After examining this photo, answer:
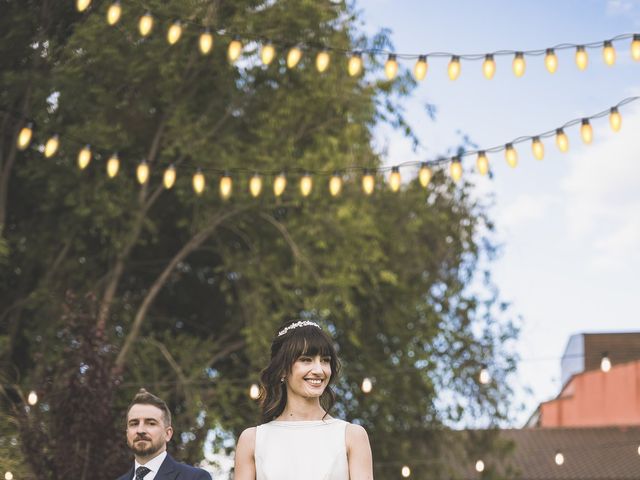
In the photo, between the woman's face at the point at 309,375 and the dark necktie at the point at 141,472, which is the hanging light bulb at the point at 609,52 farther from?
A: the woman's face at the point at 309,375

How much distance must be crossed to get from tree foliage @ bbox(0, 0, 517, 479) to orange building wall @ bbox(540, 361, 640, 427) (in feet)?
55.6

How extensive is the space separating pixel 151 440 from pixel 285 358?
123 cm

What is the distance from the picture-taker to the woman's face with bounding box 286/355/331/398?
393cm

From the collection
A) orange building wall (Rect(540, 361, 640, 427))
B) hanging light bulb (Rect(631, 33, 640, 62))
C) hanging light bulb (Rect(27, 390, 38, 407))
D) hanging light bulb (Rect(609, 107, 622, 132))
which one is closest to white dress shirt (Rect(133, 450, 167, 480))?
hanging light bulb (Rect(27, 390, 38, 407))

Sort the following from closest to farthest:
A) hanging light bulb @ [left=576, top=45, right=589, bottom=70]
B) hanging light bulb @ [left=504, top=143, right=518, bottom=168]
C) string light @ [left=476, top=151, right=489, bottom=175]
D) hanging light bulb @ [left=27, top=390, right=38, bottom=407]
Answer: hanging light bulb @ [left=576, top=45, right=589, bottom=70], hanging light bulb @ [left=27, top=390, right=38, bottom=407], hanging light bulb @ [left=504, top=143, right=518, bottom=168], string light @ [left=476, top=151, right=489, bottom=175]

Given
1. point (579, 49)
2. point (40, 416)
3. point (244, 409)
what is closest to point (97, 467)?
point (40, 416)

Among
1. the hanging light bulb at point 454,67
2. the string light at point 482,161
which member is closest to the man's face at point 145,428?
the hanging light bulb at point 454,67

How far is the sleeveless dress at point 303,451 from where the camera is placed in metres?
3.92

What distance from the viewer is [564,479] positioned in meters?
36.7

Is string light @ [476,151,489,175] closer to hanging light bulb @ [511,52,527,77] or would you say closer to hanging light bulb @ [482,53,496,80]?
hanging light bulb @ [482,53,496,80]

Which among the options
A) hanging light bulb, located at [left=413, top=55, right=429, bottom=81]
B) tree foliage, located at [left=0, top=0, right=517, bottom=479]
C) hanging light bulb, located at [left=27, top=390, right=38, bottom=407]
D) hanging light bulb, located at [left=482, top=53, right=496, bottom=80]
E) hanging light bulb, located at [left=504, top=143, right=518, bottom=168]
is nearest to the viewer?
hanging light bulb, located at [left=482, top=53, right=496, bottom=80]

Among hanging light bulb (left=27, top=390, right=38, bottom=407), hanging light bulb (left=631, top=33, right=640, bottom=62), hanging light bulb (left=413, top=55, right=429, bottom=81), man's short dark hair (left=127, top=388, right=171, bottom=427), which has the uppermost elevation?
hanging light bulb (left=413, top=55, right=429, bottom=81)

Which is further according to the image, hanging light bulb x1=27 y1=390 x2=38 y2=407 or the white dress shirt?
hanging light bulb x1=27 y1=390 x2=38 y2=407

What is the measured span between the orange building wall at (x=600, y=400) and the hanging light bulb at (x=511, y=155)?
979 inches
